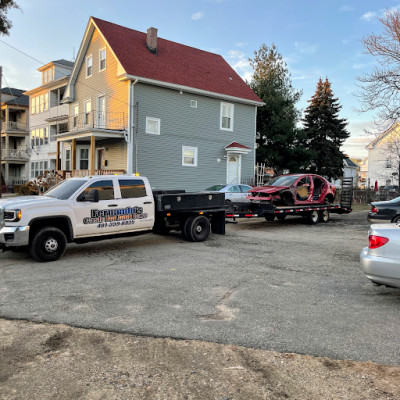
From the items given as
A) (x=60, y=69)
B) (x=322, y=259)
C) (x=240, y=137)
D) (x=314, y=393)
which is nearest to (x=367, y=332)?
(x=314, y=393)

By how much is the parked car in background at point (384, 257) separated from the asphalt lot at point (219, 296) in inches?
18.0

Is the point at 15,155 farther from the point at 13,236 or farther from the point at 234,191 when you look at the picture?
the point at 13,236

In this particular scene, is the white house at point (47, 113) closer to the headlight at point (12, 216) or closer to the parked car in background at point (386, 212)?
the headlight at point (12, 216)

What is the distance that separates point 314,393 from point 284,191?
38.6ft

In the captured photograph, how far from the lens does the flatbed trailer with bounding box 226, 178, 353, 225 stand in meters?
13.5

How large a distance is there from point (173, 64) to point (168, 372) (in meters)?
23.0

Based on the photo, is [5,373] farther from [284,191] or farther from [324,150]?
[324,150]

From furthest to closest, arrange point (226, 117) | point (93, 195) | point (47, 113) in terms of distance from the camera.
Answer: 1. point (47, 113)
2. point (226, 117)
3. point (93, 195)

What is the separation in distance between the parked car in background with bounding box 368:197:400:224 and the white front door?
514 inches

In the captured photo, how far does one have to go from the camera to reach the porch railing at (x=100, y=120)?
21.7 metres

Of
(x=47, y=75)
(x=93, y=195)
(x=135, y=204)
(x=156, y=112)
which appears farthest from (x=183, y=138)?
(x=47, y=75)

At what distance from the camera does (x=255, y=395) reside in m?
3.22

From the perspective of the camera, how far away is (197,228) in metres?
11.2

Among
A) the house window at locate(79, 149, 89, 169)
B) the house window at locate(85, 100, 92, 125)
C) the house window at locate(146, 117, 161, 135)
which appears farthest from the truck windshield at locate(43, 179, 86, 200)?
the house window at locate(79, 149, 89, 169)
